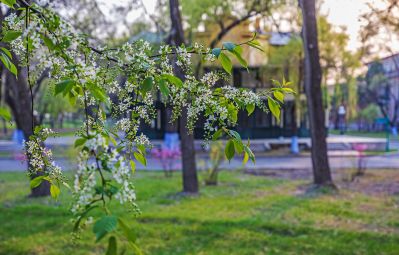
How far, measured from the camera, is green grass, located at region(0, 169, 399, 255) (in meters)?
5.14

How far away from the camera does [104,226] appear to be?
3.01 feet

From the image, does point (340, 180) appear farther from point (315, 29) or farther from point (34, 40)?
point (34, 40)

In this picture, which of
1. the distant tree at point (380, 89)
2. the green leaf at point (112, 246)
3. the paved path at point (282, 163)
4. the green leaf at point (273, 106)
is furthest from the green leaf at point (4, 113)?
the distant tree at point (380, 89)

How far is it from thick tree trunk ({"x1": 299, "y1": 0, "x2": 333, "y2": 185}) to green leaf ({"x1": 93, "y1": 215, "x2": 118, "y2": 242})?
350 inches

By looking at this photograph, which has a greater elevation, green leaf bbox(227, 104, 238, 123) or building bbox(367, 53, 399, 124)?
building bbox(367, 53, 399, 124)

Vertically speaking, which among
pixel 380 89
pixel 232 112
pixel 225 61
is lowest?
pixel 232 112

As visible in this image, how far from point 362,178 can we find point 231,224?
702 centimetres

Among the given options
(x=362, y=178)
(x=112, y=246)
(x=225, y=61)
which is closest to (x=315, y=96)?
(x=362, y=178)

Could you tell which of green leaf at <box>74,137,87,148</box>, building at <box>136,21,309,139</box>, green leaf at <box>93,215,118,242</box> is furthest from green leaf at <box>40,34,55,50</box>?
building at <box>136,21,309,139</box>

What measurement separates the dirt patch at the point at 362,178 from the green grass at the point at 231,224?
94 cm

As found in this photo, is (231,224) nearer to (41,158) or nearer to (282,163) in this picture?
(41,158)

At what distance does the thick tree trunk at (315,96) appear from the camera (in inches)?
365

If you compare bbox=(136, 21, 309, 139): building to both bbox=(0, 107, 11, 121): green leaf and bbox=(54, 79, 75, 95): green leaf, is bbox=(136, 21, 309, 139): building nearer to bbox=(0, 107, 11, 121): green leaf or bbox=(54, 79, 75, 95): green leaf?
bbox=(0, 107, 11, 121): green leaf

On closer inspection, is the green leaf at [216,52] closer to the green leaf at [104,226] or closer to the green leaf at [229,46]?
the green leaf at [229,46]
